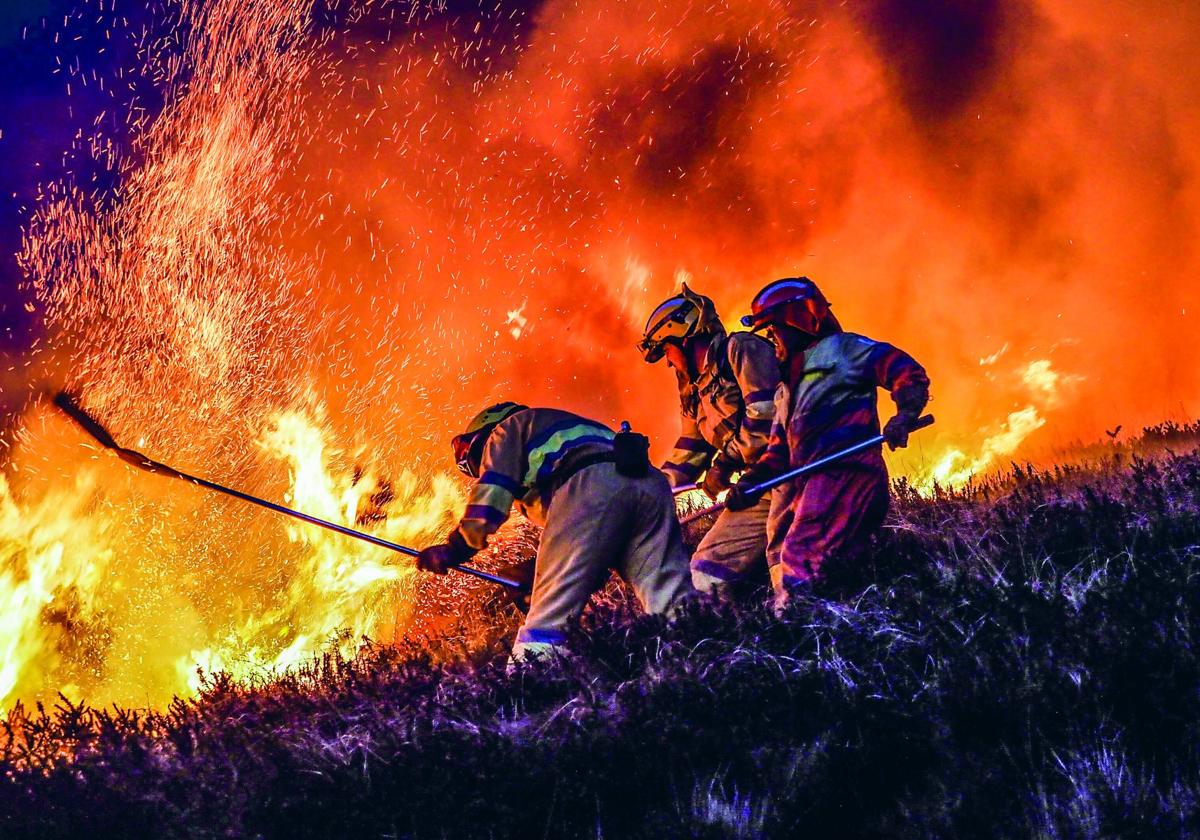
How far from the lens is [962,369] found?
17562 millimetres

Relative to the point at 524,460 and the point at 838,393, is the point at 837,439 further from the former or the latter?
the point at 524,460

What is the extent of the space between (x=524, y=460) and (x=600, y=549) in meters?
0.71

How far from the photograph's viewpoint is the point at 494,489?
18.1 ft

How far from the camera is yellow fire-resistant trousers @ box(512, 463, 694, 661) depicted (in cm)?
538

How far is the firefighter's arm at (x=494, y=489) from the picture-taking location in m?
5.45

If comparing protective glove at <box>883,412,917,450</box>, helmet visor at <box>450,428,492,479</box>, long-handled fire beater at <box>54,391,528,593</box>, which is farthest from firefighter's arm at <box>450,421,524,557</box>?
protective glove at <box>883,412,917,450</box>

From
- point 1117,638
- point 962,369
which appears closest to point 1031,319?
point 962,369

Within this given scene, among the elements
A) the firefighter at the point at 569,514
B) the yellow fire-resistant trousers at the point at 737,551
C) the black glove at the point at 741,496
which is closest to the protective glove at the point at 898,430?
the black glove at the point at 741,496

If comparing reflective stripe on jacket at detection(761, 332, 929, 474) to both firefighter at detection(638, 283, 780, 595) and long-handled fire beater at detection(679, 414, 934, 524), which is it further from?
firefighter at detection(638, 283, 780, 595)

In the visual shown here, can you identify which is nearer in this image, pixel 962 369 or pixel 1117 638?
pixel 1117 638

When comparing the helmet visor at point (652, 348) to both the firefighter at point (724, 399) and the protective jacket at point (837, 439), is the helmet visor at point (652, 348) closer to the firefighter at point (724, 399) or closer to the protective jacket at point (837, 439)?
the firefighter at point (724, 399)

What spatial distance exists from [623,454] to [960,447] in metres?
9.78

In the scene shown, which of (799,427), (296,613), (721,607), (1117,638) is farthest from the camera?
(296,613)

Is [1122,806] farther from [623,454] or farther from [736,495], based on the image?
[736,495]
